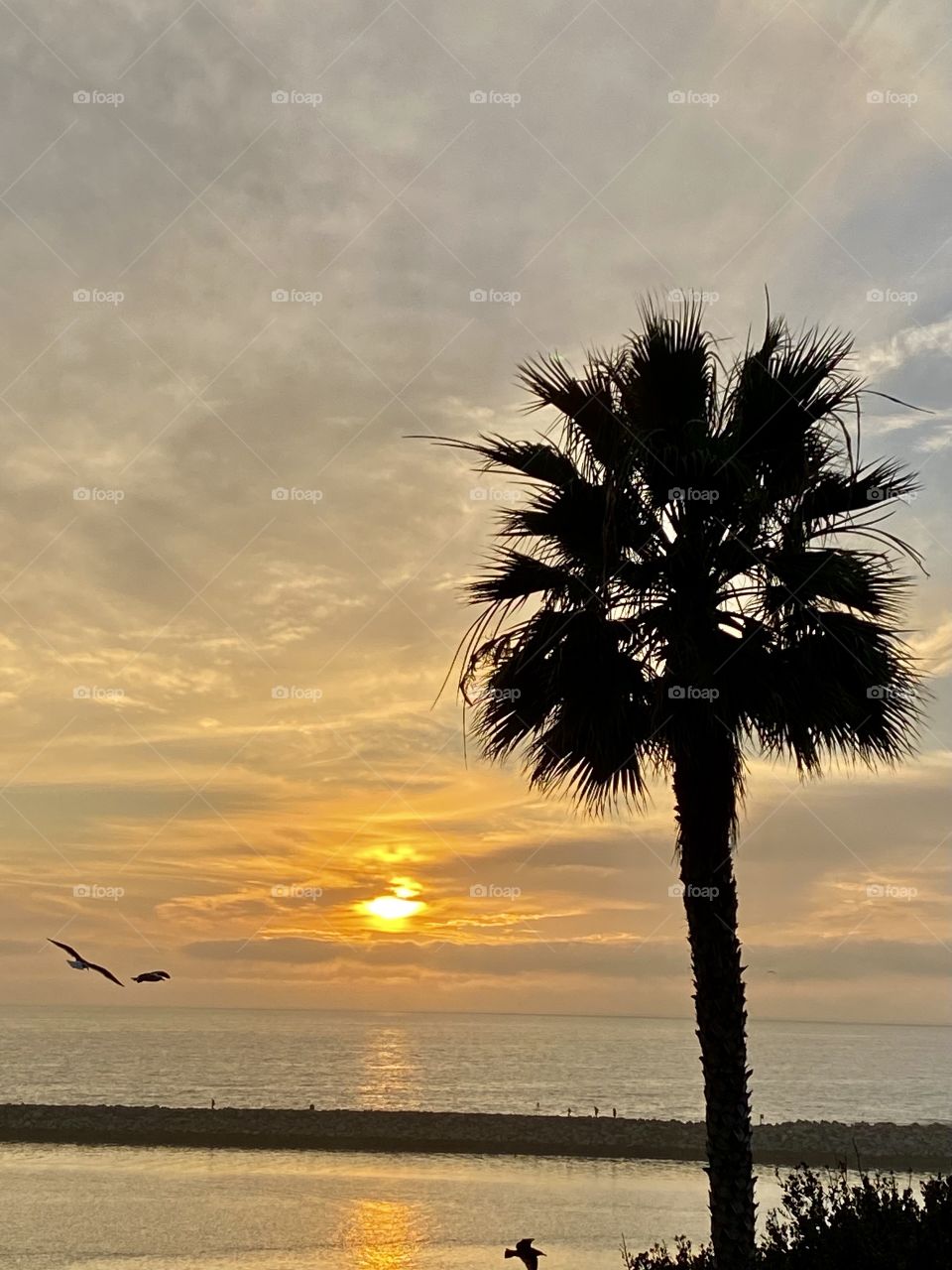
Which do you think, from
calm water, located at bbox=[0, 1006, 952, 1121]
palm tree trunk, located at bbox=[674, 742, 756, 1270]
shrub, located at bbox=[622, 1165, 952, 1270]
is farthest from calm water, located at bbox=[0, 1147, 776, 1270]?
calm water, located at bbox=[0, 1006, 952, 1121]

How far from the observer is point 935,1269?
287 inches

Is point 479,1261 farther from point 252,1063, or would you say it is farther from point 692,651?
point 252,1063

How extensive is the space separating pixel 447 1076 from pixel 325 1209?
73.7m

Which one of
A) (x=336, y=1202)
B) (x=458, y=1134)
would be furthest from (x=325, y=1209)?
(x=458, y=1134)

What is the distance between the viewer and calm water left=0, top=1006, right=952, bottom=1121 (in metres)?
64.9

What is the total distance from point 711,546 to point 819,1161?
2815 cm

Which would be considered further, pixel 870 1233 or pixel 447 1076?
pixel 447 1076

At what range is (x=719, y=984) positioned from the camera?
378 inches

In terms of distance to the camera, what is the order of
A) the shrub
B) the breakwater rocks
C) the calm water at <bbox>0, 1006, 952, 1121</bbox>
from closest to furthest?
1. the shrub
2. the breakwater rocks
3. the calm water at <bbox>0, 1006, 952, 1121</bbox>

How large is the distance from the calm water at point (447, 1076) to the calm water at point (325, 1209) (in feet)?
102

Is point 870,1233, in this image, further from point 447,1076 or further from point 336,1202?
point 447,1076

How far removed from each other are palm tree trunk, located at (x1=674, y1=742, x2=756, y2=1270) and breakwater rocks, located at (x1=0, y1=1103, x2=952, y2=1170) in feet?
78.7

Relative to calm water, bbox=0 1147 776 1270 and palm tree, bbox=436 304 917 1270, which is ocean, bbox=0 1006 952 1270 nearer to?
calm water, bbox=0 1147 776 1270

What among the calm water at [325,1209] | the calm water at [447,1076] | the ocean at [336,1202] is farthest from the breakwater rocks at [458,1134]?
the calm water at [447,1076]
